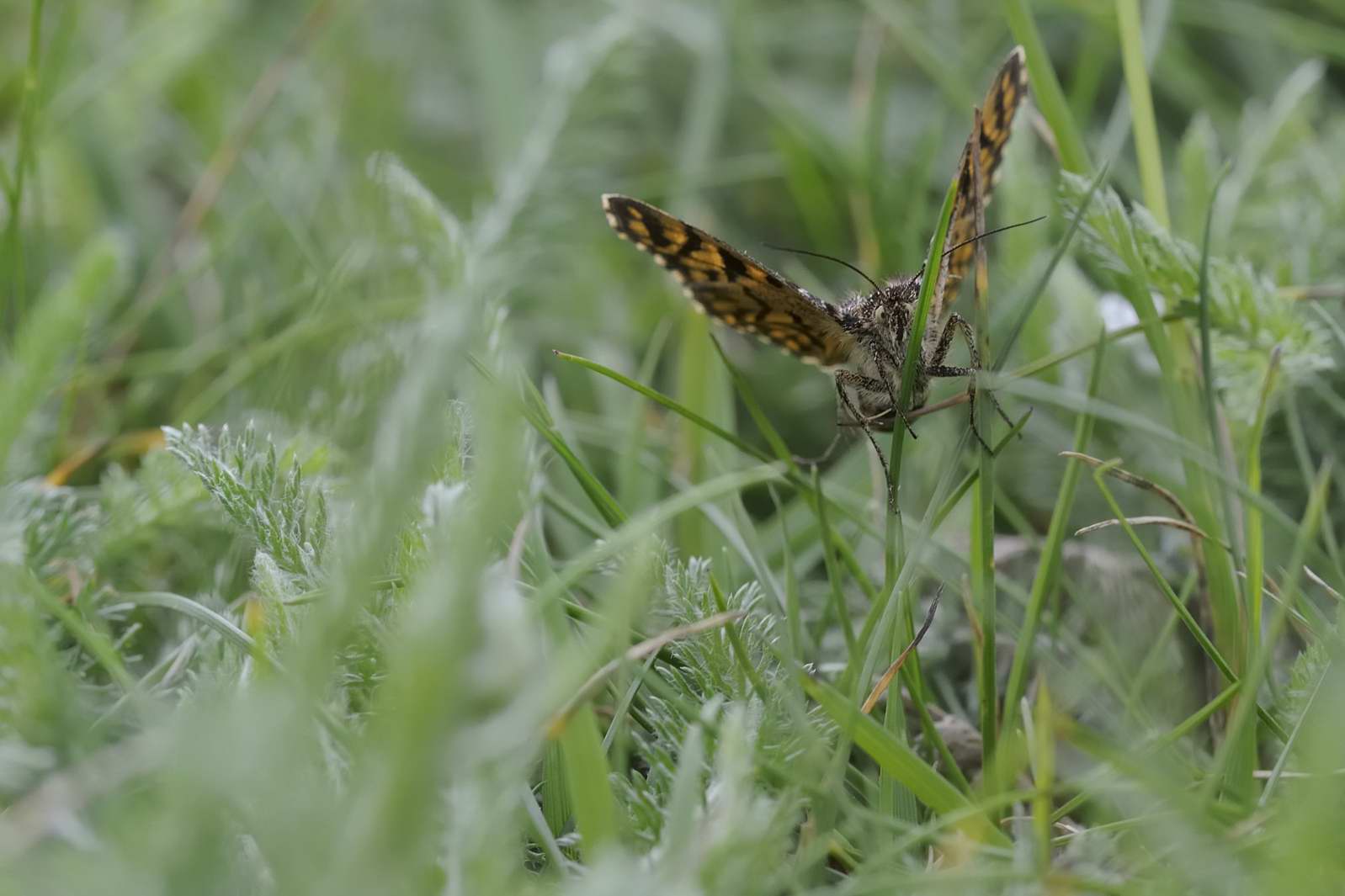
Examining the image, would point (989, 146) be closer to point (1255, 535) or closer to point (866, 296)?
point (866, 296)

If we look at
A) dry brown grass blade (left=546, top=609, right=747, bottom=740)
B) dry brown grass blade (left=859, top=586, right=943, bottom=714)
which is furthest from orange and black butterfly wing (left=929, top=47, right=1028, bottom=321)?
dry brown grass blade (left=546, top=609, right=747, bottom=740)

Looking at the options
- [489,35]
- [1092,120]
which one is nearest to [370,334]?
[489,35]

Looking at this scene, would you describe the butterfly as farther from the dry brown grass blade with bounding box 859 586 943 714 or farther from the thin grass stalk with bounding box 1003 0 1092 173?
the dry brown grass blade with bounding box 859 586 943 714

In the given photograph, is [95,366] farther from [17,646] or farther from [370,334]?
[17,646]

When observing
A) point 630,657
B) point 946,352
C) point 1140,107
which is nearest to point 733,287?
point 946,352

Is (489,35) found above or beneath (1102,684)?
above

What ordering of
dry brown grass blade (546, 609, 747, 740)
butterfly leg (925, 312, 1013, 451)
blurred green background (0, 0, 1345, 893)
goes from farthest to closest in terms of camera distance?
butterfly leg (925, 312, 1013, 451)
dry brown grass blade (546, 609, 747, 740)
blurred green background (0, 0, 1345, 893)
